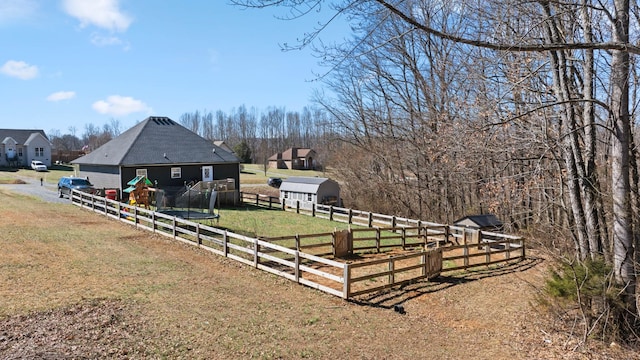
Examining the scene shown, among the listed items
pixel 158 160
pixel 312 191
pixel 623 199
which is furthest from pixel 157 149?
pixel 623 199

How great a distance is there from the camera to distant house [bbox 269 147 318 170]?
81.6 m

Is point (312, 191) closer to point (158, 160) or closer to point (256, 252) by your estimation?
point (158, 160)

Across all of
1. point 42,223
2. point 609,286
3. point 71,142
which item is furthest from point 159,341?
point 71,142

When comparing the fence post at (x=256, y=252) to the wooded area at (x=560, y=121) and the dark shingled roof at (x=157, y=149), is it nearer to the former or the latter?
the wooded area at (x=560, y=121)

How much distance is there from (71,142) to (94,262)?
144 meters

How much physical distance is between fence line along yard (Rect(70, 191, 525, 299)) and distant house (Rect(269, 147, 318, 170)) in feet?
191

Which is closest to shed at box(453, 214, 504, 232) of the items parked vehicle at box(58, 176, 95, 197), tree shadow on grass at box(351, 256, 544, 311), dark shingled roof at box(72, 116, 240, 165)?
tree shadow on grass at box(351, 256, 544, 311)

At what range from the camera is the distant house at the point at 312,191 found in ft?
98.0

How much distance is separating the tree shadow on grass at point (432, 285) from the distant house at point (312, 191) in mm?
16199

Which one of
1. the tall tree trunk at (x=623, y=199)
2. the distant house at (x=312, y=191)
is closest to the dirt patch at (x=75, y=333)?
the tall tree trunk at (x=623, y=199)

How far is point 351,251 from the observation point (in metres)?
15.5

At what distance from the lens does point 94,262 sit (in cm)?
1277

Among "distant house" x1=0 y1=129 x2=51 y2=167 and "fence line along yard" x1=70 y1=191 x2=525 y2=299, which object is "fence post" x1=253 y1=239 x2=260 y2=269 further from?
"distant house" x1=0 y1=129 x2=51 y2=167

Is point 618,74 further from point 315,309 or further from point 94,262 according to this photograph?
point 94,262
